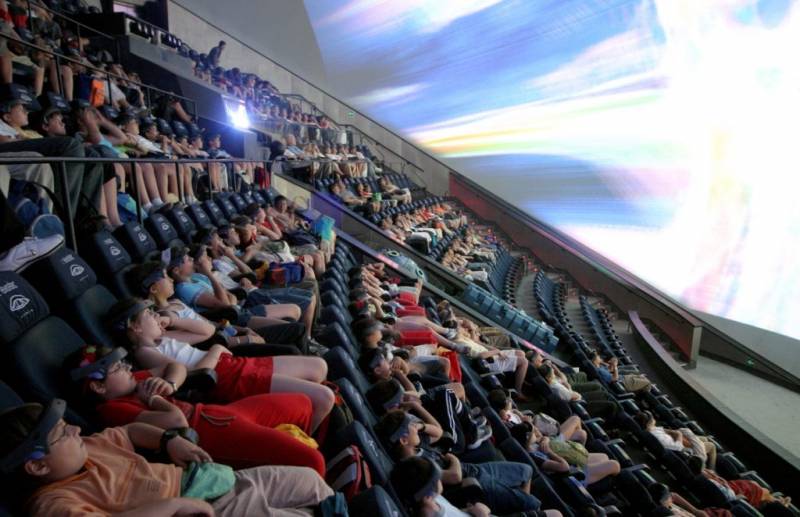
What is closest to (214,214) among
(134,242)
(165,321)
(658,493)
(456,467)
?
(134,242)

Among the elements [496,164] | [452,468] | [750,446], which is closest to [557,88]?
[496,164]

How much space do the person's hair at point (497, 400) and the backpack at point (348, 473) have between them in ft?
4.35

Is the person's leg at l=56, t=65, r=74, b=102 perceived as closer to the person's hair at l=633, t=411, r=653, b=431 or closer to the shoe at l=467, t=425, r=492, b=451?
the shoe at l=467, t=425, r=492, b=451

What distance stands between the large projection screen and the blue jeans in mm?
4437

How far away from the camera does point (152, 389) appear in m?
1.23

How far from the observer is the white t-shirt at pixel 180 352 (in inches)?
58.6

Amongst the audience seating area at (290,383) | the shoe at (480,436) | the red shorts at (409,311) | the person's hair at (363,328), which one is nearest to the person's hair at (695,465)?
the audience seating area at (290,383)

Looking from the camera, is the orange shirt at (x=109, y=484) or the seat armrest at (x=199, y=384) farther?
the seat armrest at (x=199, y=384)

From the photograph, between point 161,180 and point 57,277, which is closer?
point 57,277

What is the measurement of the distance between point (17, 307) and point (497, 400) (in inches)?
77.8

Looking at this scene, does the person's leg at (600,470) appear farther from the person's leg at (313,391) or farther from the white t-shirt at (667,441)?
the person's leg at (313,391)

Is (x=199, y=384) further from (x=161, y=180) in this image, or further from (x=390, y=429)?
(x=161, y=180)

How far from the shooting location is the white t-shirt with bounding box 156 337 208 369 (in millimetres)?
1488

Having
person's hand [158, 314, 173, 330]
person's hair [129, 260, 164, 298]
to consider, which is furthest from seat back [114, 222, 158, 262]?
person's hand [158, 314, 173, 330]
